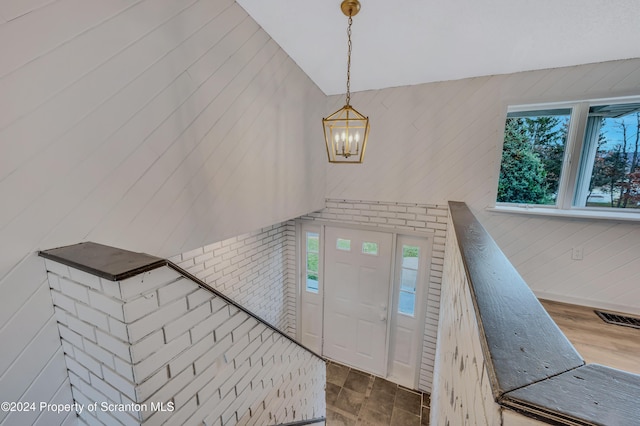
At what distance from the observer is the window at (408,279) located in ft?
10.6

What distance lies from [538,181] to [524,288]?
2.59 meters

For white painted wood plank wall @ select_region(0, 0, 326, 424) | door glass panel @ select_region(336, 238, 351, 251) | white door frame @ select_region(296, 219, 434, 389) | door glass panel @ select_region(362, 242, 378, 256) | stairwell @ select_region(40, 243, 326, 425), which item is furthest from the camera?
door glass panel @ select_region(336, 238, 351, 251)

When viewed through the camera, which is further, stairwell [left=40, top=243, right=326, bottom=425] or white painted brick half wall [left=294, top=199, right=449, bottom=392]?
white painted brick half wall [left=294, top=199, right=449, bottom=392]

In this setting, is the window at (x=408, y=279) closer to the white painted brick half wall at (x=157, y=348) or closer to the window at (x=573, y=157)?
the window at (x=573, y=157)

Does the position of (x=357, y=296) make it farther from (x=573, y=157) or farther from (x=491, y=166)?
(x=573, y=157)

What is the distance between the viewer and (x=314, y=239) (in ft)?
12.5

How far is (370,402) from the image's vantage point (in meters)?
3.15

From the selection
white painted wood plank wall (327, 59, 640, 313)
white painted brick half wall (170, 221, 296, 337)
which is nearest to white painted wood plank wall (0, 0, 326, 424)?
white painted brick half wall (170, 221, 296, 337)

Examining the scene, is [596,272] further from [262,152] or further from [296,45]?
[296,45]

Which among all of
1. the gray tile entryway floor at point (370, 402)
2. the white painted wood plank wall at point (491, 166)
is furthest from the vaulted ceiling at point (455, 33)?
the gray tile entryway floor at point (370, 402)

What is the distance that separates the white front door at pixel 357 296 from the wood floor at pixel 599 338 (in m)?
1.72

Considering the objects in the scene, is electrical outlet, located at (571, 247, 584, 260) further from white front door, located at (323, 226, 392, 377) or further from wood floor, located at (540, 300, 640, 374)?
white front door, located at (323, 226, 392, 377)

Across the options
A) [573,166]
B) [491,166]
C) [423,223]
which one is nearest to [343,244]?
[423,223]

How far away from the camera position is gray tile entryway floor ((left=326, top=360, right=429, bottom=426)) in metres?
2.91
